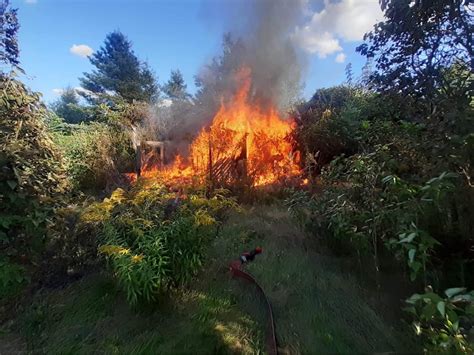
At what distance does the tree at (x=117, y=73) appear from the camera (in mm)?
25984

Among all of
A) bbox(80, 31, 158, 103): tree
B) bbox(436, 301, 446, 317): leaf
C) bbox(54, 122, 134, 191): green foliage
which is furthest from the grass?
bbox(80, 31, 158, 103): tree

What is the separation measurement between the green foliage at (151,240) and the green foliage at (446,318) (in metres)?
1.68

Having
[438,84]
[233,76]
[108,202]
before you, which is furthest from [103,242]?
[233,76]

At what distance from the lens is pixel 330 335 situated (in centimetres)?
248

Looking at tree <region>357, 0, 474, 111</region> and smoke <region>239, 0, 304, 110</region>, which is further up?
smoke <region>239, 0, 304, 110</region>

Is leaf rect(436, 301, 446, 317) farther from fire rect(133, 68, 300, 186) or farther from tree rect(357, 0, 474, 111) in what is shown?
fire rect(133, 68, 300, 186)

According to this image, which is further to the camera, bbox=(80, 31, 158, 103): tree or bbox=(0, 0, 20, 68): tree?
bbox=(80, 31, 158, 103): tree

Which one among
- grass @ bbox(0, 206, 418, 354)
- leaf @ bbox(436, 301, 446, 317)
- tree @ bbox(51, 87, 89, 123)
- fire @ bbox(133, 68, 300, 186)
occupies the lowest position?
grass @ bbox(0, 206, 418, 354)

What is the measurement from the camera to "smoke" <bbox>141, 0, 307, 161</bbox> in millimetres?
9289

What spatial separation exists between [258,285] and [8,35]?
3491mm

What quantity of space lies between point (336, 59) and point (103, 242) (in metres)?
10.0

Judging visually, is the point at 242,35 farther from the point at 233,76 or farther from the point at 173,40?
the point at 173,40

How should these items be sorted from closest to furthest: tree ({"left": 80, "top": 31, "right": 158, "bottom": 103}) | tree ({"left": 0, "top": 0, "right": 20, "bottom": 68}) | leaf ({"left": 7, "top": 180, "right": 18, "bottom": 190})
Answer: leaf ({"left": 7, "top": 180, "right": 18, "bottom": 190})
tree ({"left": 0, "top": 0, "right": 20, "bottom": 68})
tree ({"left": 80, "top": 31, "right": 158, "bottom": 103})

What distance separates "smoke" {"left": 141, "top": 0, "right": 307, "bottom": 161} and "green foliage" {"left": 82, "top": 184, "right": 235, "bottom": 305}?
6324 millimetres
